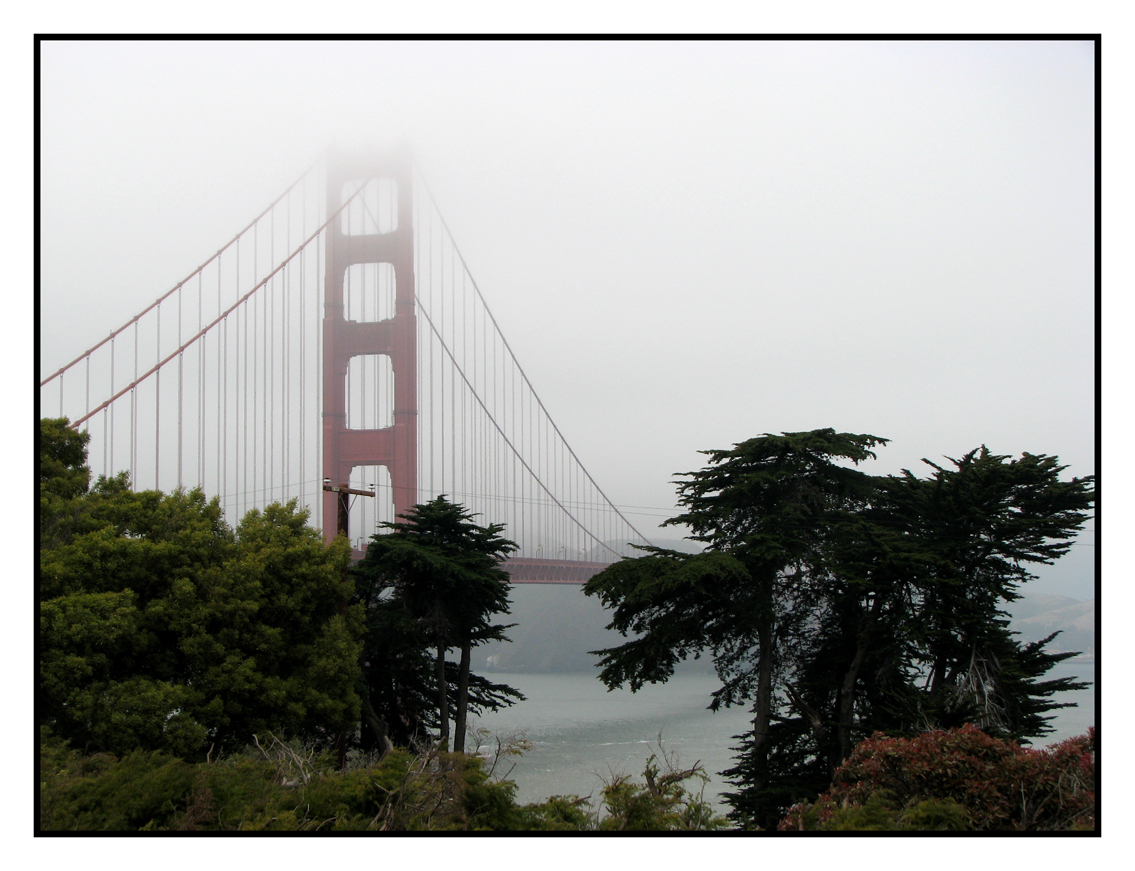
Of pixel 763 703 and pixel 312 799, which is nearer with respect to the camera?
pixel 312 799

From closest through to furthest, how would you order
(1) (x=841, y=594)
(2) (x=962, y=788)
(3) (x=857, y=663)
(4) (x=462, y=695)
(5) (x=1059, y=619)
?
(2) (x=962, y=788) < (3) (x=857, y=663) < (1) (x=841, y=594) < (4) (x=462, y=695) < (5) (x=1059, y=619)

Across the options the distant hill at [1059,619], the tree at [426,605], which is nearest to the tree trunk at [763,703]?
the tree at [426,605]

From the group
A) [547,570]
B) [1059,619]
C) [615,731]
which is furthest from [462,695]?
[615,731]

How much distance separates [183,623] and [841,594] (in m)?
9.76

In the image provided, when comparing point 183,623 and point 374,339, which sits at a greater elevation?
point 374,339

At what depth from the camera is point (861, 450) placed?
15.8m

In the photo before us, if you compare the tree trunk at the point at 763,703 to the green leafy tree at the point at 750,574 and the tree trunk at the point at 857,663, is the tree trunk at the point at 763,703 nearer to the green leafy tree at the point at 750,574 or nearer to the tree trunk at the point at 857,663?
the green leafy tree at the point at 750,574

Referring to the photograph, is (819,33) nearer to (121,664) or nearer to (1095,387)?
(1095,387)

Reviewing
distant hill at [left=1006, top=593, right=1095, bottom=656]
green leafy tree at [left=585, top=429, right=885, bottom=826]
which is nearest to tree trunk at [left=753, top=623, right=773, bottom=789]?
green leafy tree at [left=585, top=429, right=885, bottom=826]

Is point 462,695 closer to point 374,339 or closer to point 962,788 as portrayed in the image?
point 962,788

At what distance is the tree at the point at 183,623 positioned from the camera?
39.4 ft

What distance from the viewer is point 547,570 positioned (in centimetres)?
2892

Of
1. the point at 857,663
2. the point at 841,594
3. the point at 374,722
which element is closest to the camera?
the point at 857,663

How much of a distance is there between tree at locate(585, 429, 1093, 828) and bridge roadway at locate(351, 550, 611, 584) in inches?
390
